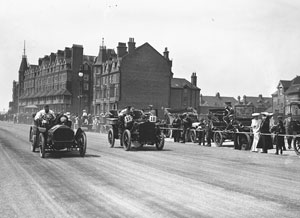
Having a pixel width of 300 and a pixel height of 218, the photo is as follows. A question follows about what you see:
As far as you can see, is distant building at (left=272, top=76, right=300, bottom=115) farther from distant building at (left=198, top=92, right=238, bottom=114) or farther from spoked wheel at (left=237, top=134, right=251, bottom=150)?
spoked wheel at (left=237, top=134, right=251, bottom=150)

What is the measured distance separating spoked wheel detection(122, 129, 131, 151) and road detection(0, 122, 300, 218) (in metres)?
4.27

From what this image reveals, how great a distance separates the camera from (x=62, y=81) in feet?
281

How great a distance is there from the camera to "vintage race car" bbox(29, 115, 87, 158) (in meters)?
13.3

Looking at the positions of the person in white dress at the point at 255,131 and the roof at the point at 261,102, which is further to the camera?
the roof at the point at 261,102

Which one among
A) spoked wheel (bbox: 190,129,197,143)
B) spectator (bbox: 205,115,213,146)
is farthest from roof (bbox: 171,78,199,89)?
spectator (bbox: 205,115,213,146)

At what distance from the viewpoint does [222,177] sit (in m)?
9.44

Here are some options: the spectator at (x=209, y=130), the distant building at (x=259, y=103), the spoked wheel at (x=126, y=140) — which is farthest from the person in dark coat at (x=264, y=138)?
the distant building at (x=259, y=103)

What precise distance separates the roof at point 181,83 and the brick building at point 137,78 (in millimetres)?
8062

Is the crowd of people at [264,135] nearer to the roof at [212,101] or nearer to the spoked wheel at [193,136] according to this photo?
the spoked wheel at [193,136]

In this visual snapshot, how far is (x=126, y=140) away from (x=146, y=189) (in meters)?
9.03

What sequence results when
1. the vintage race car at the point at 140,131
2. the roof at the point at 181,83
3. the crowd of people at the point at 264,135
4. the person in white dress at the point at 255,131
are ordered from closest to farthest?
the vintage race car at the point at 140,131 < the crowd of people at the point at 264,135 < the person in white dress at the point at 255,131 < the roof at the point at 181,83

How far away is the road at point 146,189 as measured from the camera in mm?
6016

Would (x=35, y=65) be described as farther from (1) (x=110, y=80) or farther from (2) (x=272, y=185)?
(2) (x=272, y=185)

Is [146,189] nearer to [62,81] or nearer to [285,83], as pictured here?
[62,81]
